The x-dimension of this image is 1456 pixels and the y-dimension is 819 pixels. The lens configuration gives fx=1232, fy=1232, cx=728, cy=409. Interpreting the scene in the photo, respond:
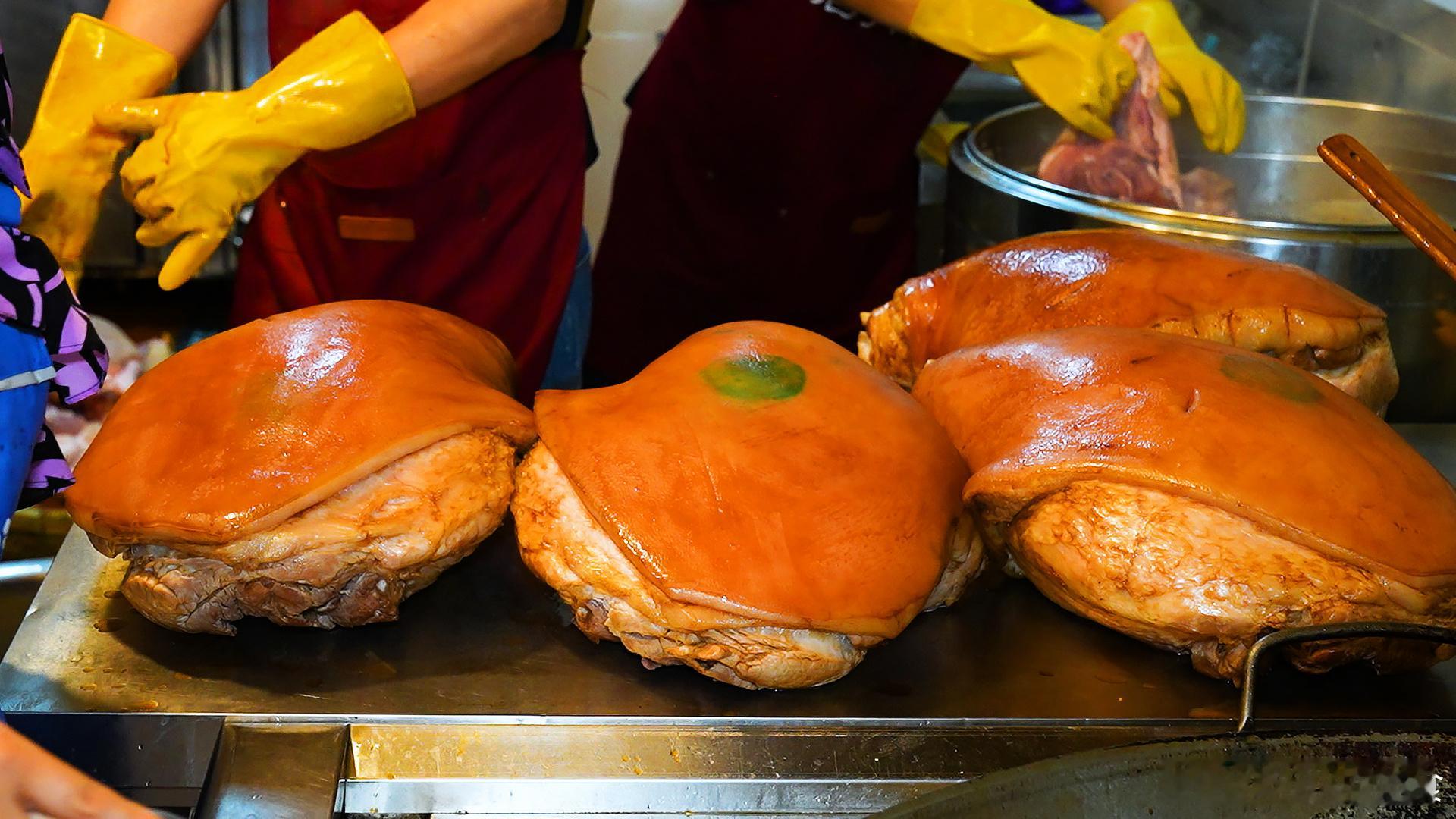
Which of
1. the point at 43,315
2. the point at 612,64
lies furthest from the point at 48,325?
the point at 612,64

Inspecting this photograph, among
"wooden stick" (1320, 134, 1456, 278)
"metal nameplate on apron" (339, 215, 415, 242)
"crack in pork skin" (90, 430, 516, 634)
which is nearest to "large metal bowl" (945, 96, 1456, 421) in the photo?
A: "wooden stick" (1320, 134, 1456, 278)

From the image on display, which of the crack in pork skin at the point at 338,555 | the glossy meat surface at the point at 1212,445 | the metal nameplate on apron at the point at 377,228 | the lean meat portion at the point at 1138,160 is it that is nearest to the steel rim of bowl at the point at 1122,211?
the lean meat portion at the point at 1138,160

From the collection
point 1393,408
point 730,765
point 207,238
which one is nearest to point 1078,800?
point 730,765

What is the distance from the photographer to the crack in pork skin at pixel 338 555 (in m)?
1.13

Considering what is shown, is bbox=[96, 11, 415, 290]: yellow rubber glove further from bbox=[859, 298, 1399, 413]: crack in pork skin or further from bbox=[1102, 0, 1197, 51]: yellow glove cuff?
bbox=[1102, 0, 1197, 51]: yellow glove cuff

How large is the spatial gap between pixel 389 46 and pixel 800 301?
3.87 ft

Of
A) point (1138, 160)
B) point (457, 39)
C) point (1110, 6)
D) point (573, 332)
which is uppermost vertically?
point (457, 39)

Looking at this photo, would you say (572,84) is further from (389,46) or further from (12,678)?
(12,678)

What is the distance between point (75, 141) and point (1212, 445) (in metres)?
1.45

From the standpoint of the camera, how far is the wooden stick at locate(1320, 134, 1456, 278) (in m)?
A: 1.27

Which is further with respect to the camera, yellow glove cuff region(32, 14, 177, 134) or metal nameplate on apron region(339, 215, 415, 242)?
metal nameplate on apron region(339, 215, 415, 242)

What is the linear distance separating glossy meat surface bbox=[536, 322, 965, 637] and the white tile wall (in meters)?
2.38

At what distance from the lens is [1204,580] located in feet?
3.64

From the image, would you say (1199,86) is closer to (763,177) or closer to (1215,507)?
(763,177)
